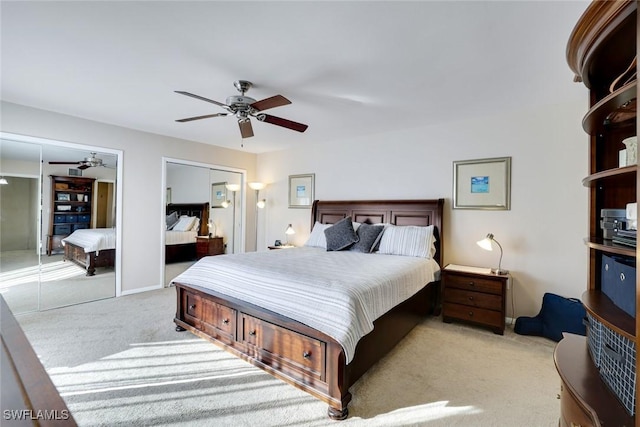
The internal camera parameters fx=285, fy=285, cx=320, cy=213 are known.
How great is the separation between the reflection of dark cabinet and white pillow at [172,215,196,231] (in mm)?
1320

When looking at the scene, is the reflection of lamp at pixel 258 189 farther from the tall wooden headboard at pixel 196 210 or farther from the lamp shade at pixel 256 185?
the tall wooden headboard at pixel 196 210

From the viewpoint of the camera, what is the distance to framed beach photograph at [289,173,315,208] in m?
5.37

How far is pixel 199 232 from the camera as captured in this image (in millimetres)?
5559

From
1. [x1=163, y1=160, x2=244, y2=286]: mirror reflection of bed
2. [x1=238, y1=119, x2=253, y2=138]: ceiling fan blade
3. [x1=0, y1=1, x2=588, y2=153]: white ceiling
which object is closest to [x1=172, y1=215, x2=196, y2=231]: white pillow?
[x1=163, y1=160, x2=244, y2=286]: mirror reflection of bed

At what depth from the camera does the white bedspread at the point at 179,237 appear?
16.6 ft

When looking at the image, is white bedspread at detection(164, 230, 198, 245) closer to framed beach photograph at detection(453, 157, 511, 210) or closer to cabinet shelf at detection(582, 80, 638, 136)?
framed beach photograph at detection(453, 157, 511, 210)

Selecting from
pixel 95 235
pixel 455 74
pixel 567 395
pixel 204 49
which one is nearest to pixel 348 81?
pixel 455 74

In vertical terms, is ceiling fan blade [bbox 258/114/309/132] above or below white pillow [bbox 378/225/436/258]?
above

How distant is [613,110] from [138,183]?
17.0ft

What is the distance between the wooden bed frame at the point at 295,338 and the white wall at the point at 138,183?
1830mm

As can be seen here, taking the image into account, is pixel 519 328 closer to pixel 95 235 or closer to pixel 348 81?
pixel 348 81

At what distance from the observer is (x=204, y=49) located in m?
2.19

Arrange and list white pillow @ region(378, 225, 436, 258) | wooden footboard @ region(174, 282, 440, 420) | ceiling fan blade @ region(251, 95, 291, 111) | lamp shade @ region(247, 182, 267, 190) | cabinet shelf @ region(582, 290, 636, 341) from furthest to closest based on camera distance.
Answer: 1. lamp shade @ region(247, 182, 267, 190)
2. white pillow @ region(378, 225, 436, 258)
3. ceiling fan blade @ region(251, 95, 291, 111)
4. wooden footboard @ region(174, 282, 440, 420)
5. cabinet shelf @ region(582, 290, 636, 341)

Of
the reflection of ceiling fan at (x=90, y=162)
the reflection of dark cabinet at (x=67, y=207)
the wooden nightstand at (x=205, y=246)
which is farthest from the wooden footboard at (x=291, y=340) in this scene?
the wooden nightstand at (x=205, y=246)
